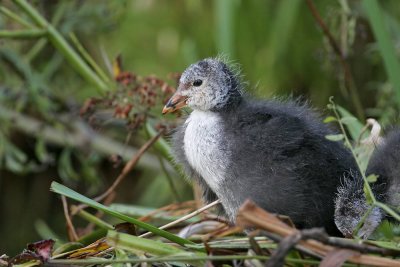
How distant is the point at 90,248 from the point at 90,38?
2548mm

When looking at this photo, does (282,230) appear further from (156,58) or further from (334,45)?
(156,58)

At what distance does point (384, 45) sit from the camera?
3.17 m

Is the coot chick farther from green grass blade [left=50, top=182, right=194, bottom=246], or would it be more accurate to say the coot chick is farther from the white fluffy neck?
green grass blade [left=50, top=182, right=194, bottom=246]

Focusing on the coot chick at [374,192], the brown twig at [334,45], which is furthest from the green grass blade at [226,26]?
the coot chick at [374,192]

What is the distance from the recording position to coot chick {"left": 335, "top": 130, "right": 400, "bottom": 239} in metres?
2.64

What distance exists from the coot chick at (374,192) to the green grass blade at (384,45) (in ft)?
1.20

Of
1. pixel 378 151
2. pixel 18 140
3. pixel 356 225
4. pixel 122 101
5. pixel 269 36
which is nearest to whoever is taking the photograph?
pixel 356 225

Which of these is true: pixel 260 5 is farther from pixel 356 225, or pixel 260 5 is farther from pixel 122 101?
pixel 356 225

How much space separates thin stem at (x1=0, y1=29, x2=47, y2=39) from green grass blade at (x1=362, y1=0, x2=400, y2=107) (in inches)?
45.8

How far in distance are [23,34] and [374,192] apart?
141 centimetres

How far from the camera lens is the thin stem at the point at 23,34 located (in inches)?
131

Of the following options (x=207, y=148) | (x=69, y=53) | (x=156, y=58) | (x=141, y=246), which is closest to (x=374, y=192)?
(x=207, y=148)

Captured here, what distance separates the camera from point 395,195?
2.71 m

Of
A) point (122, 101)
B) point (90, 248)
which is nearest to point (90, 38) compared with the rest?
point (122, 101)
